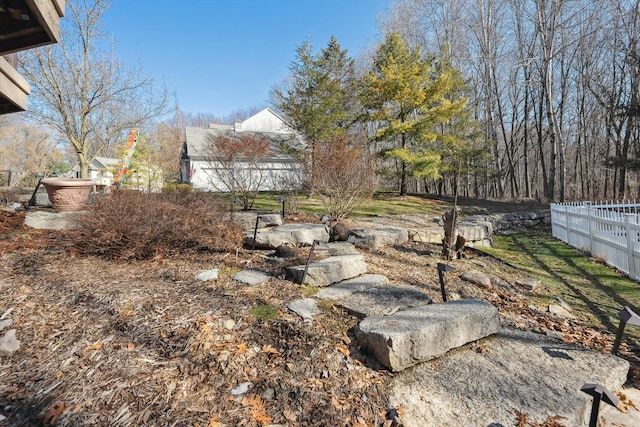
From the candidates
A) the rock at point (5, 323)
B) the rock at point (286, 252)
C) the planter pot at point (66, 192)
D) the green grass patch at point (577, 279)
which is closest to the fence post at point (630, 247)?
the green grass patch at point (577, 279)

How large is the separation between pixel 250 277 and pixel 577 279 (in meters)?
5.04

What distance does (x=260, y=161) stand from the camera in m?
9.14

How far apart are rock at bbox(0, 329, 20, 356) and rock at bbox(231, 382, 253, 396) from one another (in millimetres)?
1455

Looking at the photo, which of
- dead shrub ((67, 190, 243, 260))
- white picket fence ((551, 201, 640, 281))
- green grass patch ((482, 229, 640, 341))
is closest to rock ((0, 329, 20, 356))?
dead shrub ((67, 190, 243, 260))

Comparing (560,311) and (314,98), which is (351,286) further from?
(314,98)

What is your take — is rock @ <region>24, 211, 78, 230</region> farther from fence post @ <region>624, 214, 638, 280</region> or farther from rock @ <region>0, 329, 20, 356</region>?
fence post @ <region>624, 214, 638, 280</region>

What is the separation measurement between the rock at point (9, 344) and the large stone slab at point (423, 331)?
7.31ft

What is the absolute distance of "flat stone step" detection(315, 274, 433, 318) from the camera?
2734mm

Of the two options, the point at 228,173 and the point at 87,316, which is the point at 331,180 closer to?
the point at 228,173

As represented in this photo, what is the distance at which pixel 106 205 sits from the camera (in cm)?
376

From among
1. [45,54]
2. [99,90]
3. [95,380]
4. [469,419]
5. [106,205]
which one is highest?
[45,54]

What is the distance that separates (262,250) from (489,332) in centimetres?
299

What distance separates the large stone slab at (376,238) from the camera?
17.0ft

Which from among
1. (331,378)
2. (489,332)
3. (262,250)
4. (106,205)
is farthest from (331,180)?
(331,378)
